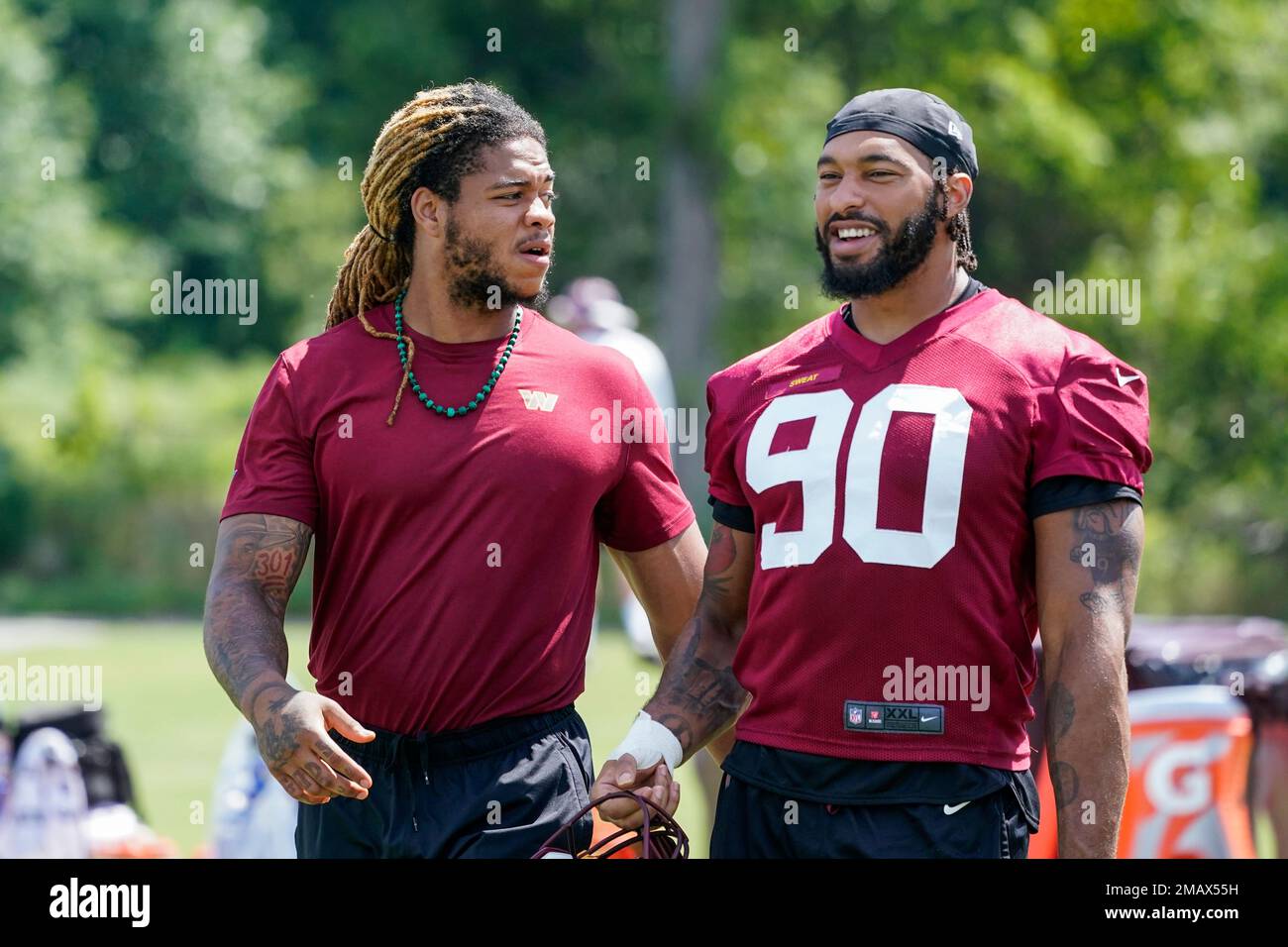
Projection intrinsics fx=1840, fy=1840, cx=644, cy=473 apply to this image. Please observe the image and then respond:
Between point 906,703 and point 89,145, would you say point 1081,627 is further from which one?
point 89,145

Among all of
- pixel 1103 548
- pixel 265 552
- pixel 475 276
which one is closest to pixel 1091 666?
pixel 1103 548

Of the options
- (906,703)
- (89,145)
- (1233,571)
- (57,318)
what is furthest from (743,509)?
(89,145)

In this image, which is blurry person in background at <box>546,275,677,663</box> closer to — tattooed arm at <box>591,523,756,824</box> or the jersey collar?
tattooed arm at <box>591,523,756,824</box>

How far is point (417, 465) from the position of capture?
12.4 ft

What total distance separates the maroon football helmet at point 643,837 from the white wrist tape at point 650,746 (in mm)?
120

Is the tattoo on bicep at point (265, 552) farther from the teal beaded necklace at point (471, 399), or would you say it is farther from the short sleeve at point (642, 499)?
the short sleeve at point (642, 499)

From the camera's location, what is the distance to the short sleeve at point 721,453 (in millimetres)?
3797

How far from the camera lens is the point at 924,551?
345 centimetres

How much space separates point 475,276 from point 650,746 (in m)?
1.06

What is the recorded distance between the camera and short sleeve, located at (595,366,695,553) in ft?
13.1

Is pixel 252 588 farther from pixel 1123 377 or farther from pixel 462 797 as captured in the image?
pixel 1123 377

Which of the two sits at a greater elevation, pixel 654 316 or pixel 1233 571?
pixel 654 316

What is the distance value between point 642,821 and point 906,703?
1.91 feet

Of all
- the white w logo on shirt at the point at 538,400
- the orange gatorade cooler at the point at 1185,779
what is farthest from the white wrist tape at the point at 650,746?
the orange gatorade cooler at the point at 1185,779
